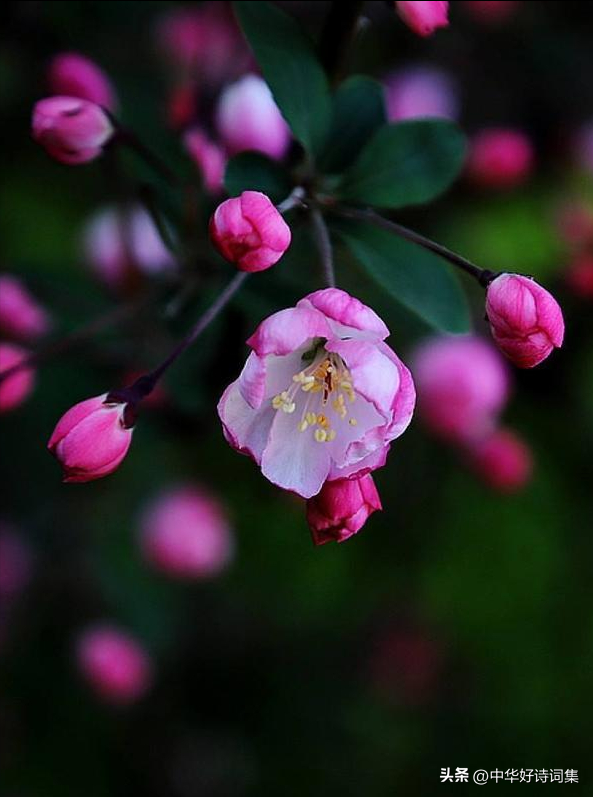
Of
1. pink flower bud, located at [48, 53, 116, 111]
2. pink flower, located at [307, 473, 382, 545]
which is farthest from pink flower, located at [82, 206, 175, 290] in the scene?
pink flower, located at [307, 473, 382, 545]

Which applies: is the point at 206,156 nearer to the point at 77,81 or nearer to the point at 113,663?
the point at 77,81

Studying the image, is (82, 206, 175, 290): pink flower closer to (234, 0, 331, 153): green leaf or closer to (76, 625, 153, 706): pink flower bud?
(234, 0, 331, 153): green leaf

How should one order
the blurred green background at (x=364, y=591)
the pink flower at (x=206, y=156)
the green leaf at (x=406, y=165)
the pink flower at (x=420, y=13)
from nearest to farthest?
the pink flower at (x=420, y=13), the green leaf at (x=406, y=165), the pink flower at (x=206, y=156), the blurred green background at (x=364, y=591)

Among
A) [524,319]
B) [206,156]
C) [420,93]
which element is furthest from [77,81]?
[420,93]

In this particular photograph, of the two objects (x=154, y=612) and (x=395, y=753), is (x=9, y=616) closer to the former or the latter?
(x=154, y=612)

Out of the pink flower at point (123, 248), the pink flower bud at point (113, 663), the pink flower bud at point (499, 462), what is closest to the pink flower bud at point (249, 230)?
the pink flower at point (123, 248)

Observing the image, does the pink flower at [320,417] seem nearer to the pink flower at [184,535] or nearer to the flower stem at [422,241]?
the flower stem at [422,241]
